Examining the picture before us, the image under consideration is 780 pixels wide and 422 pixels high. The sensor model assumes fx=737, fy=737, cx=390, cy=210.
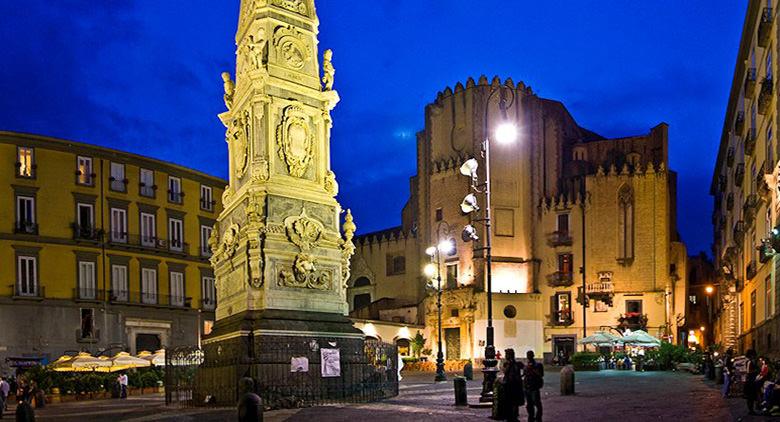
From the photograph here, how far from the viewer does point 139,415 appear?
19078mm

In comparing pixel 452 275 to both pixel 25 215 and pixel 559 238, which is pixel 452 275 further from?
pixel 25 215

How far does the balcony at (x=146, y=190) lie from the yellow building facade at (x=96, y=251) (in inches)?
2.7

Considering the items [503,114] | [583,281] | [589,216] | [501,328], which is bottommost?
[501,328]

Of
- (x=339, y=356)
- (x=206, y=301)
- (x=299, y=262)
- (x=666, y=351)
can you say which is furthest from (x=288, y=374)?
(x=206, y=301)

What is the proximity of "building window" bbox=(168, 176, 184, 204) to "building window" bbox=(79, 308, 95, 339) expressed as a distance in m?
9.74

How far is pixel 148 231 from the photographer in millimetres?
49531

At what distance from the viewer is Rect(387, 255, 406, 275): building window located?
63.8m

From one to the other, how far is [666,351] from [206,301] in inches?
1208

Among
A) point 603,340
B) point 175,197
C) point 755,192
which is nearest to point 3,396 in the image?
point 175,197

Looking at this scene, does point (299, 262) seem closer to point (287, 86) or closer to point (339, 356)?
point (339, 356)

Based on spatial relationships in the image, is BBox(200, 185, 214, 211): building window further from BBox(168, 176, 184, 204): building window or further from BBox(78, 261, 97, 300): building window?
BBox(78, 261, 97, 300): building window

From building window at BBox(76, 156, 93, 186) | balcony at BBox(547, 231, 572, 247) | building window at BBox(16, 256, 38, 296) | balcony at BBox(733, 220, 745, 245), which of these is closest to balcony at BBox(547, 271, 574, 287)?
balcony at BBox(547, 231, 572, 247)

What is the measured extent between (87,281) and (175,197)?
888 cm

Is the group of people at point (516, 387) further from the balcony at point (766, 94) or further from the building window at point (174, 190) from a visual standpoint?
the building window at point (174, 190)
